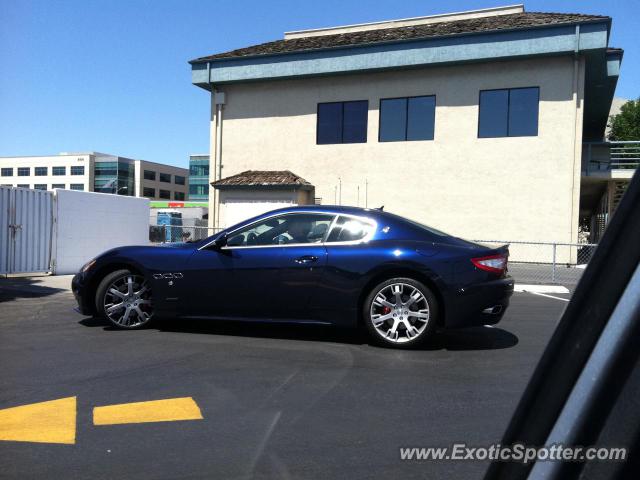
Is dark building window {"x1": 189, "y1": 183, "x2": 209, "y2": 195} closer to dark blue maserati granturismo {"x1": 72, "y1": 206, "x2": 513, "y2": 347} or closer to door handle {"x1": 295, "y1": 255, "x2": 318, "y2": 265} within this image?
dark blue maserati granturismo {"x1": 72, "y1": 206, "x2": 513, "y2": 347}

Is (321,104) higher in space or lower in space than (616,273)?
higher

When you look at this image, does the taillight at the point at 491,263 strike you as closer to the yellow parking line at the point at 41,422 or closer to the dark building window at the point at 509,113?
the yellow parking line at the point at 41,422

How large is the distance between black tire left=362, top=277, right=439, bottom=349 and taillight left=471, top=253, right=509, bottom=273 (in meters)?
0.58

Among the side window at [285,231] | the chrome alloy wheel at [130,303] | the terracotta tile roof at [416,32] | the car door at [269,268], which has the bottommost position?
the chrome alloy wheel at [130,303]

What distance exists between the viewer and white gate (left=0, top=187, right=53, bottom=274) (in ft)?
40.5

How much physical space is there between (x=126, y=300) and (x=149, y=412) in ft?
9.99

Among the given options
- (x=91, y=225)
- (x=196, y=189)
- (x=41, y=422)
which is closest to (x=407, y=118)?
(x=91, y=225)

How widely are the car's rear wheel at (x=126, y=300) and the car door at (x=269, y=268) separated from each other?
886mm

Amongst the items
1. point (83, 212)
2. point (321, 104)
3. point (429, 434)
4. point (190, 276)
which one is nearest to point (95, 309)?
point (190, 276)

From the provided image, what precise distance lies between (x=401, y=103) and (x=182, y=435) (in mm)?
18353

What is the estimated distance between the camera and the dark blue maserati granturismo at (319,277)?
566 centimetres

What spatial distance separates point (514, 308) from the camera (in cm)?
895

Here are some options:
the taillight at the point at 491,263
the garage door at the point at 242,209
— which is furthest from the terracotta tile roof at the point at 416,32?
A: the taillight at the point at 491,263

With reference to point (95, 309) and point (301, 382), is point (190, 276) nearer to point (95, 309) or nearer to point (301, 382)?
point (95, 309)
